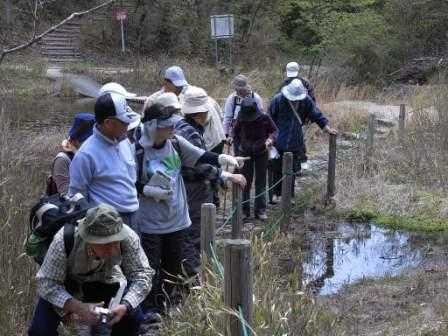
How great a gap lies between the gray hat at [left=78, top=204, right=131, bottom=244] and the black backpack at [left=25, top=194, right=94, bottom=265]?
16 centimetres

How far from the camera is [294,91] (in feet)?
25.9

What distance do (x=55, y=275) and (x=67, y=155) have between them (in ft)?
4.44

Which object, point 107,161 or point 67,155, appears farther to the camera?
point 67,155

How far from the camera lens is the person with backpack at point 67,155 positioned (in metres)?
4.25

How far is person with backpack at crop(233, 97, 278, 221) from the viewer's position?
291 inches

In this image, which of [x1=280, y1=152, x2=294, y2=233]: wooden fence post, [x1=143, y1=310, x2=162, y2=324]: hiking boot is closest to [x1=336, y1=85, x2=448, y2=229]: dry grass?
[x1=280, y1=152, x2=294, y2=233]: wooden fence post

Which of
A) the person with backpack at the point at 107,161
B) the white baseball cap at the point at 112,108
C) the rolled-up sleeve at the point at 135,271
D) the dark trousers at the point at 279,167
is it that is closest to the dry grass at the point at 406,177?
the dark trousers at the point at 279,167

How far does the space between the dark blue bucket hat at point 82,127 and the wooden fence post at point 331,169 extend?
4.12 meters

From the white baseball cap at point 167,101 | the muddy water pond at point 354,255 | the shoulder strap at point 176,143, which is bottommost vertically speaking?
the muddy water pond at point 354,255

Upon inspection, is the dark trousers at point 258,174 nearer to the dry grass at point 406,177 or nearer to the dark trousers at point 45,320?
the dry grass at point 406,177

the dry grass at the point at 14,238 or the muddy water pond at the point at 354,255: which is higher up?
the dry grass at the point at 14,238

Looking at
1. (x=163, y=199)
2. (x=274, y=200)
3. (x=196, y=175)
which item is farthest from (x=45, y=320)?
(x=274, y=200)

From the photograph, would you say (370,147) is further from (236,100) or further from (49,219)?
(49,219)

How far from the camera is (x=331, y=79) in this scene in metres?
20.5
